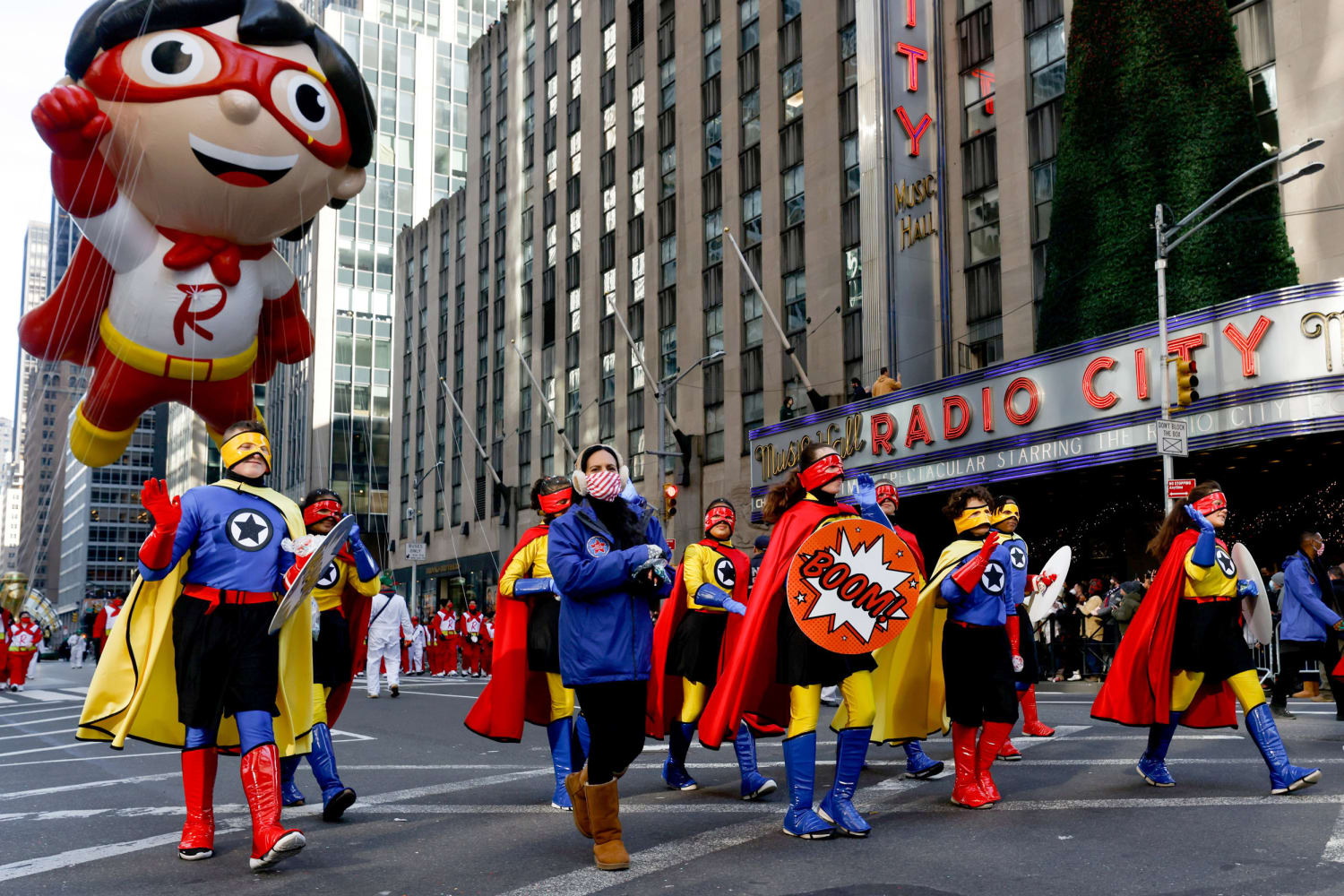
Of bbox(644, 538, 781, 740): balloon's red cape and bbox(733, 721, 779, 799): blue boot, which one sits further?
bbox(644, 538, 781, 740): balloon's red cape

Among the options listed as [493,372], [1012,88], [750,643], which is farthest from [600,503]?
[493,372]

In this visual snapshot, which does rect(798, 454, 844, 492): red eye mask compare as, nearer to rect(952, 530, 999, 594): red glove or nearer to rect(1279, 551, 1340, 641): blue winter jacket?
rect(952, 530, 999, 594): red glove

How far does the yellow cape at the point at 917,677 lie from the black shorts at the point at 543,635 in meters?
2.01

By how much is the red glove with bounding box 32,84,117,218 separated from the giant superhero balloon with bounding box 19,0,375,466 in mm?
15

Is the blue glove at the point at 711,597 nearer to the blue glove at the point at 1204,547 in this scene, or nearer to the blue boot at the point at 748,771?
the blue boot at the point at 748,771

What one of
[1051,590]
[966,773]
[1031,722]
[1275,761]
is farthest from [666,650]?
[1031,722]

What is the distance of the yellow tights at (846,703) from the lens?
613cm

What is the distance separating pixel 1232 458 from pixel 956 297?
9169 millimetres

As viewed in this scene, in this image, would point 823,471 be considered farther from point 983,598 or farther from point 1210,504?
point 1210,504

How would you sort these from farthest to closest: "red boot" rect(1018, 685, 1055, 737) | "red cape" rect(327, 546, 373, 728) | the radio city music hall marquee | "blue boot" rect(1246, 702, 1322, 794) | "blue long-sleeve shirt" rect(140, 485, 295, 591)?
1. the radio city music hall marquee
2. "red boot" rect(1018, 685, 1055, 737)
3. "red cape" rect(327, 546, 373, 728)
4. "blue boot" rect(1246, 702, 1322, 794)
5. "blue long-sleeve shirt" rect(140, 485, 295, 591)

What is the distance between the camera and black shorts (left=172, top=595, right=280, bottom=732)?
5.91 meters

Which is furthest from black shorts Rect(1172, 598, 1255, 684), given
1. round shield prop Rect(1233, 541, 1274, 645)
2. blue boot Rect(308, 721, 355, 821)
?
blue boot Rect(308, 721, 355, 821)

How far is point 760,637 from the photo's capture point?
21.0 feet

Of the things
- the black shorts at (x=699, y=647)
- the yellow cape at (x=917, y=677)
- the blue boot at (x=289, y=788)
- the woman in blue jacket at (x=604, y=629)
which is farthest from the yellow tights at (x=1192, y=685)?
the blue boot at (x=289, y=788)
